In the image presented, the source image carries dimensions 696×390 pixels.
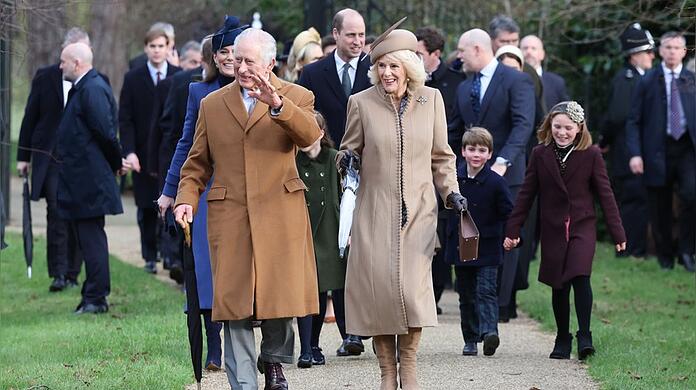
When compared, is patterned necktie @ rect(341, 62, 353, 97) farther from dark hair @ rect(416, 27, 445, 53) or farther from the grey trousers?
the grey trousers

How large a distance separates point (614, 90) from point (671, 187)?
1352 mm

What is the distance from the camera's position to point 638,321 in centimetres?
1095

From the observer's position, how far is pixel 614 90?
15.5 meters

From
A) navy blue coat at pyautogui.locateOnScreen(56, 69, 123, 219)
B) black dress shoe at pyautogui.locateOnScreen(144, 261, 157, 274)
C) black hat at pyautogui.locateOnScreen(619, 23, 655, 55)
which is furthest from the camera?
black hat at pyautogui.locateOnScreen(619, 23, 655, 55)

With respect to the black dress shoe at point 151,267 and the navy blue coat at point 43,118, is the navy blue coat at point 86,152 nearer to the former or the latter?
the navy blue coat at point 43,118

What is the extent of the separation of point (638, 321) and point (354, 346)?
2851 millimetres

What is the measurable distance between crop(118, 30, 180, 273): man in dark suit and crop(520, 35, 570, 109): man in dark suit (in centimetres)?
331

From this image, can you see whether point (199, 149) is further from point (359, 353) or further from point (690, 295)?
point (690, 295)

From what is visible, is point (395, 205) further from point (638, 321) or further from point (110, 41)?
point (110, 41)

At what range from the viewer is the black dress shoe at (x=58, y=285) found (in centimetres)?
1267

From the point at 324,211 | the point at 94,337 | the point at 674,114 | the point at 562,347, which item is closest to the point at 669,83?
the point at 674,114

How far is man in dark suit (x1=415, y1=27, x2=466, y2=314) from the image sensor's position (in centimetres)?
1134

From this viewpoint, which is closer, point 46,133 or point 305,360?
point 305,360

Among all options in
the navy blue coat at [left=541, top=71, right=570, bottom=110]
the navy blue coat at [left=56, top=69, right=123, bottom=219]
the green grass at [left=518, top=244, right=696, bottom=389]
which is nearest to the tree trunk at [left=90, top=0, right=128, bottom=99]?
the green grass at [left=518, top=244, right=696, bottom=389]
